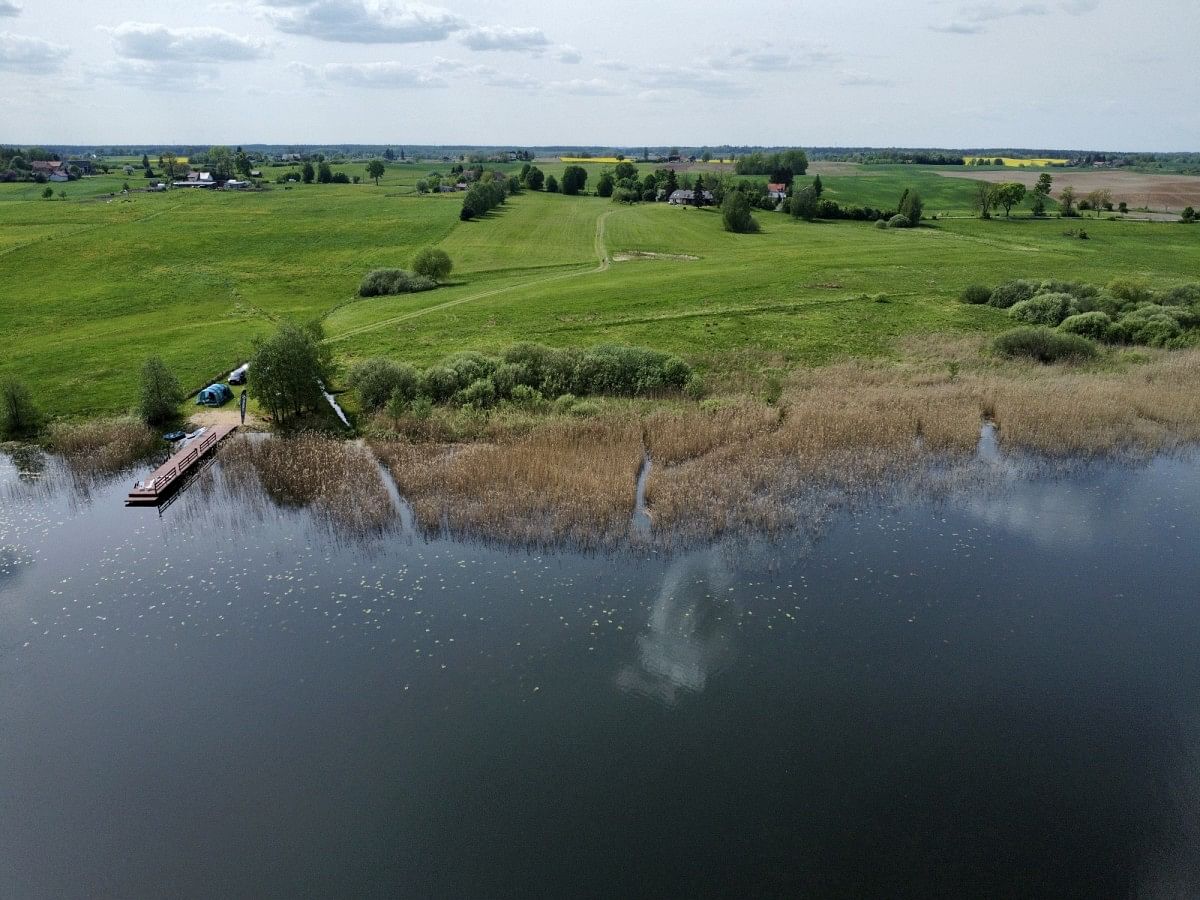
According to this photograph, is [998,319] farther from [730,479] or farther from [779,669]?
[779,669]

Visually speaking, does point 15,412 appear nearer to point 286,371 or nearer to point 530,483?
point 286,371

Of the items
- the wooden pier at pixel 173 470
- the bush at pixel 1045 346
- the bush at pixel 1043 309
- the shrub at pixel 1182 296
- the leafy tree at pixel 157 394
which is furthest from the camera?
the shrub at pixel 1182 296

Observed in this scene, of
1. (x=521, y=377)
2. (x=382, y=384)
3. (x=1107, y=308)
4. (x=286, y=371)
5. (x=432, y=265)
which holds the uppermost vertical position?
(x=432, y=265)

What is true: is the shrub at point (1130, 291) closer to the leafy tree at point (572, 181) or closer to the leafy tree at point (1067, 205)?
the leafy tree at point (1067, 205)

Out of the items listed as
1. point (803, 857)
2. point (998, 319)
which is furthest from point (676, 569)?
point (998, 319)

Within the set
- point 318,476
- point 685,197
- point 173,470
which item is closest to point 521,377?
point 318,476

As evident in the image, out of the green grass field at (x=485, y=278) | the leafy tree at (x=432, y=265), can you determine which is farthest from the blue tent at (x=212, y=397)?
the leafy tree at (x=432, y=265)
